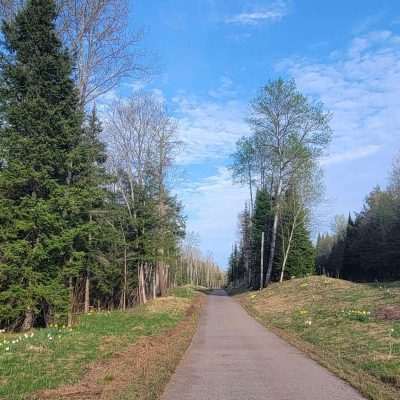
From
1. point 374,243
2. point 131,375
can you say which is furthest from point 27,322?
point 374,243

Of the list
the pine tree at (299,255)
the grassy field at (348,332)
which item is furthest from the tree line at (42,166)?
the pine tree at (299,255)

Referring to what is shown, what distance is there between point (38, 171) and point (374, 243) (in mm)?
46495

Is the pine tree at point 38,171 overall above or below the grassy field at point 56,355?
above

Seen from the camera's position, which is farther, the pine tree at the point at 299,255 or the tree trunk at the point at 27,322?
the pine tree at the point at 299,255

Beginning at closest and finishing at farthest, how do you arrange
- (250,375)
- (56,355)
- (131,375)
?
(131,375), (250,375), (56,355)

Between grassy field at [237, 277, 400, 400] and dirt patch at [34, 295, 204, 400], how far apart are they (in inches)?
131

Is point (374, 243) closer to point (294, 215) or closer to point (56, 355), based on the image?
point (294, 215)

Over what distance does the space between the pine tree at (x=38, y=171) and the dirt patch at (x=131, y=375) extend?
5473 mm

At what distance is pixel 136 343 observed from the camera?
41.6 feet

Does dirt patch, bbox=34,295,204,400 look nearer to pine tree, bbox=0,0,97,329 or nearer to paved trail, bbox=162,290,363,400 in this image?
paved trail, bbox=162,290,363,400

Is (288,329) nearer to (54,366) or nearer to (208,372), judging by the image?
(208,372)

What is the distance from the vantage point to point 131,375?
8.30 m

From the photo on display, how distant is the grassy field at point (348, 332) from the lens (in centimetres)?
834

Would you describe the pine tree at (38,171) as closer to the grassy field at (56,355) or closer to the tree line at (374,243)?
the grassy field at (56,355)
